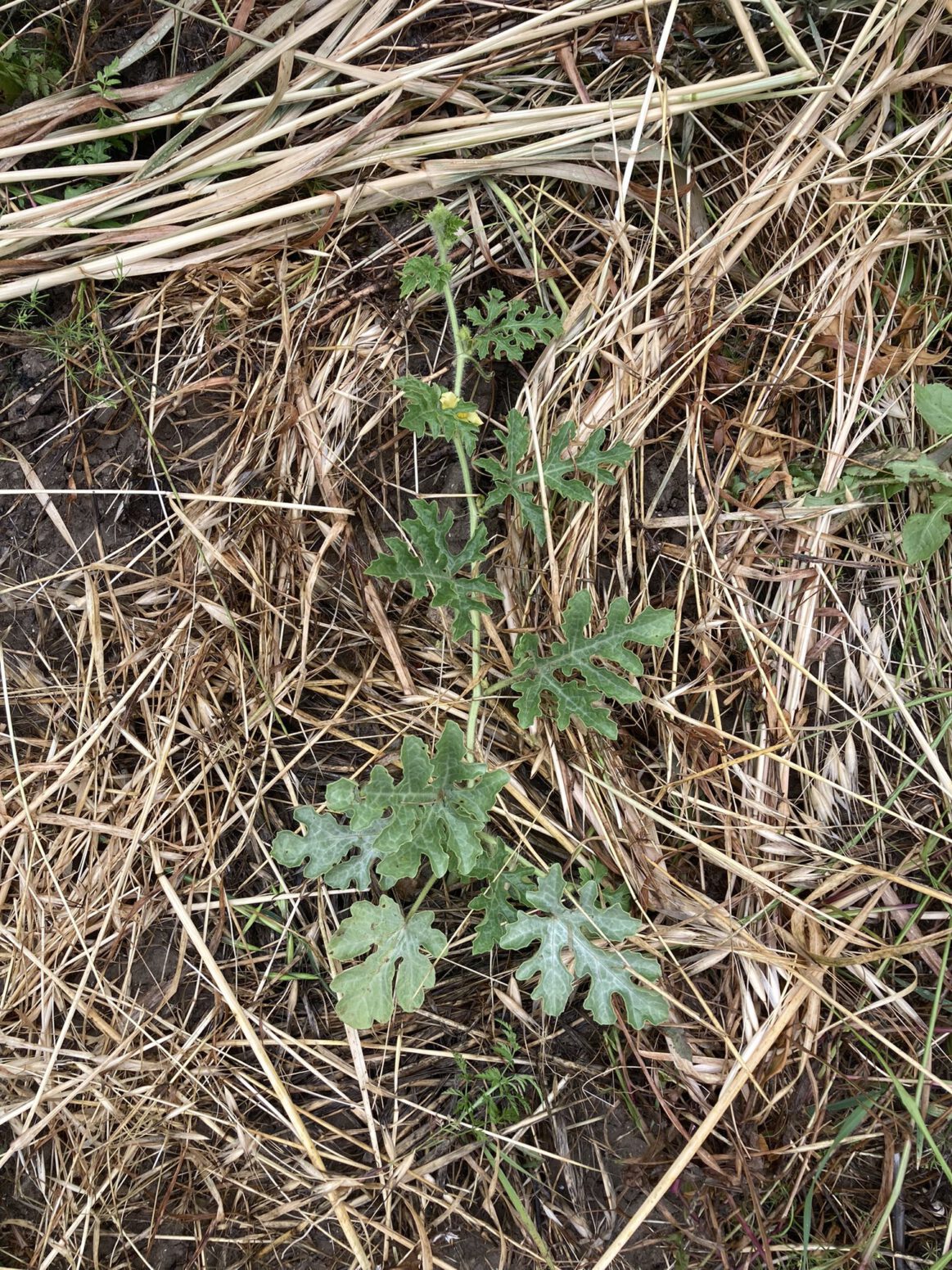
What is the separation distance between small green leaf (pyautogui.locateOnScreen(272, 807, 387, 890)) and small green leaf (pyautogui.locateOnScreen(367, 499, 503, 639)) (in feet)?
1.98

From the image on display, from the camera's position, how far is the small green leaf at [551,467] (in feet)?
7.04

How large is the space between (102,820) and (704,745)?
1619mm

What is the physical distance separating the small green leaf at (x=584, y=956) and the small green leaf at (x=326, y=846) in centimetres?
42

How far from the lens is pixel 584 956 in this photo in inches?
83.5

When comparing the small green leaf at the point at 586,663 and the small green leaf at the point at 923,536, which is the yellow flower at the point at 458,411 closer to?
the small green leaf at the point at 586,663

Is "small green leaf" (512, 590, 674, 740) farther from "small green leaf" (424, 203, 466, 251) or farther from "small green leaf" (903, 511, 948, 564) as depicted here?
"small green leaf" (424, 203, 466, 251)

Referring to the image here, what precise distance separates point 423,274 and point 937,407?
130 centimetres

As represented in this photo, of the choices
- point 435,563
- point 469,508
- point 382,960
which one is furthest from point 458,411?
point 382,960

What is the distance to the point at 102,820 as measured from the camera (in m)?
2.43

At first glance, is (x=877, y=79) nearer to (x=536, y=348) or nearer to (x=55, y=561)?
(x=536, y=348)

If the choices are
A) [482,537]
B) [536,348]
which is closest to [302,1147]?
[482,537]

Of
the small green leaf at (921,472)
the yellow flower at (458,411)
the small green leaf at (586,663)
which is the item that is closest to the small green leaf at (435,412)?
the yellow flower at (458,411)

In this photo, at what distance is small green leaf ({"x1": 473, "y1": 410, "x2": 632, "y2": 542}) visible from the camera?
215 cm

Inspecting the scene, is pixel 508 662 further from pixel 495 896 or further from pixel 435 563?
pixel 495 896
